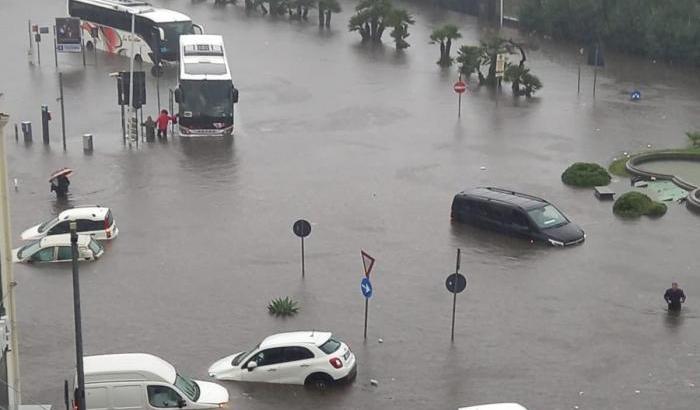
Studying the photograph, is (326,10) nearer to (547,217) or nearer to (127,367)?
(547,217)

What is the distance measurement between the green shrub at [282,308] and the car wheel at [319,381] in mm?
3814

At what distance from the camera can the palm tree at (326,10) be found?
6856 centimetres

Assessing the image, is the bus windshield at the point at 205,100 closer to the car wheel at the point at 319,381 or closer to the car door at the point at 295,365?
the car door at the point at 295,365

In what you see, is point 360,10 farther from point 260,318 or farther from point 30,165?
point 260,318

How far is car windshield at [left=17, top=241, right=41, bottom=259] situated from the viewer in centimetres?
2836

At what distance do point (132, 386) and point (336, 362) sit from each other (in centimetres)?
354

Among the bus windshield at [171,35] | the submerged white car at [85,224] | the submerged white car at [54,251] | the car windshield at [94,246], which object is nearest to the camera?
the submerged white car at [54,251]

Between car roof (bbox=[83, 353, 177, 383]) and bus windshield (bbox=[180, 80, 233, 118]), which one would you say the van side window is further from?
bus windshield (bbox=[180, 80, 233, 118])

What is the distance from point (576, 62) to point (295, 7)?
62.7 feet

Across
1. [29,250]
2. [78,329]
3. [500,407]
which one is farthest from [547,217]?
[78,329]

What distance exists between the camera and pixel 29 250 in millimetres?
28469

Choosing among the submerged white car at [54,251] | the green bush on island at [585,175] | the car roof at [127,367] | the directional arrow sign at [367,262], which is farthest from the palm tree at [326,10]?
the car roof at [127,367]

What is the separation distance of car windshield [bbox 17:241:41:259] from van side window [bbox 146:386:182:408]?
9393mm

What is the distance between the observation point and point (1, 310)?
18359 millimetres
